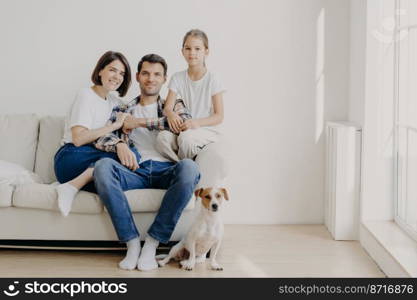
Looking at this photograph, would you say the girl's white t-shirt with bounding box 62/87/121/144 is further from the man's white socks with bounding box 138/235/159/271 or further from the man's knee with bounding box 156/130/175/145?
the man's white socks with bounding box 138/235/159/271

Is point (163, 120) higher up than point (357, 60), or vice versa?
point (357, 60)

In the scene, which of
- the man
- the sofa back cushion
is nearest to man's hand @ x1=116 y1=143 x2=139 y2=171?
the man

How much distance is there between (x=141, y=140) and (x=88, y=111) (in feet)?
1.25

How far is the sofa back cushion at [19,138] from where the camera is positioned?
3.85 metres

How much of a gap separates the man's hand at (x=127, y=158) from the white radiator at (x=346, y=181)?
1.30 metres

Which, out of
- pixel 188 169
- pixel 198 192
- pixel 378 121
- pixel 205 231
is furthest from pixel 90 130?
pixel 378 121

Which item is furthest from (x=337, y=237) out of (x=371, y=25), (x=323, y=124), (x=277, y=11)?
(x=277, y=11)

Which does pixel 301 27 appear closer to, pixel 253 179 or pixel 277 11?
pixel 277 11

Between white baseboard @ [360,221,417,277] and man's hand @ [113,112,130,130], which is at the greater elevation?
man's hand @ [113,112,130,130]

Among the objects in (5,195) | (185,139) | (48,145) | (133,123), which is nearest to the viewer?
(5,195)

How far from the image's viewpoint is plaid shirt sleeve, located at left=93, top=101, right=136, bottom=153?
3396 mm

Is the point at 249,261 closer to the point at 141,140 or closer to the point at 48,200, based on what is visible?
the point at 141,140

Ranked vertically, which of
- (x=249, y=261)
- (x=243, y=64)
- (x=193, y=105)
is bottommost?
(x=249, y=261)

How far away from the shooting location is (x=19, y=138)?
12.8 ft
